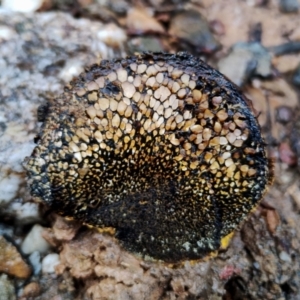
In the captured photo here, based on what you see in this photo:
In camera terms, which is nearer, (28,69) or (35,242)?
(35,242)

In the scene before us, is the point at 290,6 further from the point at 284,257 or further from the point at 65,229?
the point at 65,229

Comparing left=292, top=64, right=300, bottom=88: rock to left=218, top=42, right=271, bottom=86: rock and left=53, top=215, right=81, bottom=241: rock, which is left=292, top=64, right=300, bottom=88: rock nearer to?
left=218, top=42, right=271, bottom=86: rock

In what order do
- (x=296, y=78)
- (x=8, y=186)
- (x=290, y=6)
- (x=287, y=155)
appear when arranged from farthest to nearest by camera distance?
1. (x=290, y=6)
2. (x=296, y=78)
3. (x=287, y=155)
4. (x=8, y=186)

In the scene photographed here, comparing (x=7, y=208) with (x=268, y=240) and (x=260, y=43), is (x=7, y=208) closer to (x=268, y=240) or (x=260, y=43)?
(x=268, y=240)

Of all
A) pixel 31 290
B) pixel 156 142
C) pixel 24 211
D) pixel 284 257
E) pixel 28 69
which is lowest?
pixel 31 290

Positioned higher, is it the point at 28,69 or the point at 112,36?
the point at 112,36

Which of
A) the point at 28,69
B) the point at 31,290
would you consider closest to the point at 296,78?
the point at 28,69

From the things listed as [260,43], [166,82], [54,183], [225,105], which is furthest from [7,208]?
[260,43]
